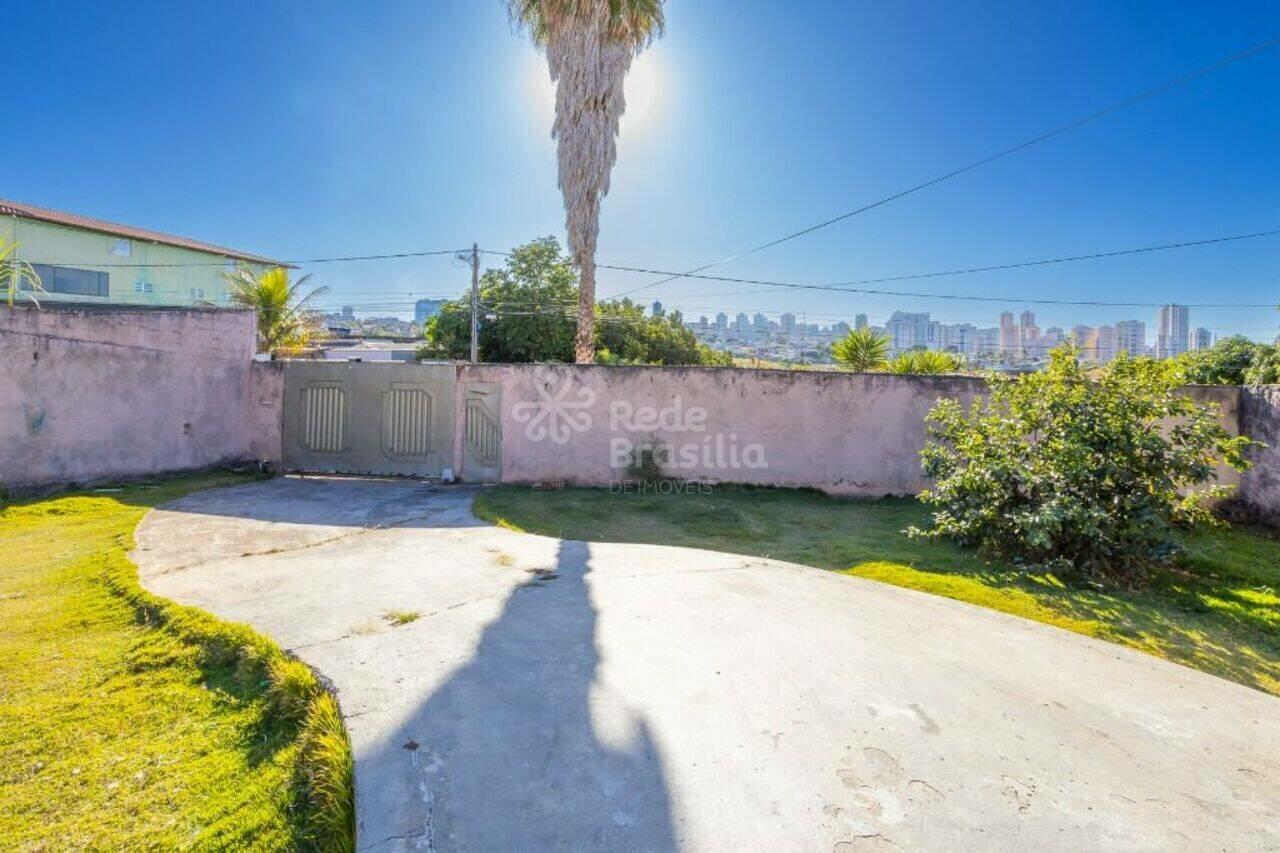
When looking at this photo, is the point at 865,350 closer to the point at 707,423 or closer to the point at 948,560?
the point at 707,423

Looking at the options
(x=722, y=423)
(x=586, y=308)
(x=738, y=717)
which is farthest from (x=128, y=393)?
(x=738, y=717)

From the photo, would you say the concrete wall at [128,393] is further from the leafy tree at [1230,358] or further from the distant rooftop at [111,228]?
the leafy tree at [1230,358]

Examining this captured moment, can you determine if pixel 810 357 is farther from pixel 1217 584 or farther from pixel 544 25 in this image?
pixel 1217 584

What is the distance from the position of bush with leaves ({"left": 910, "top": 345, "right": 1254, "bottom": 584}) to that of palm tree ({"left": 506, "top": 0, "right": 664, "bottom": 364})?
286 inches

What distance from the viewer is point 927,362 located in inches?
672

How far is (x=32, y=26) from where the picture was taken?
1009 cm

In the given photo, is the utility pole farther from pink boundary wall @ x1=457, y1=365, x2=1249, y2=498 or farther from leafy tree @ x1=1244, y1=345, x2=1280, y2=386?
leafy tree @ x1=1244, y1=345, x2=1280, y2=386

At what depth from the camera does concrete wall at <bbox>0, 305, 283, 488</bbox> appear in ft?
23.3

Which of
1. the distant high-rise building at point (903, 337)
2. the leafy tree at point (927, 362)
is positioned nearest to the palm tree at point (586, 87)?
the leafy tree at point (927, 362)

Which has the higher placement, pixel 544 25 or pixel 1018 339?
pixel 544 25

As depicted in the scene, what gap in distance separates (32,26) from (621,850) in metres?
15.2

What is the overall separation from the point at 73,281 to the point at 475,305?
16.7 metres

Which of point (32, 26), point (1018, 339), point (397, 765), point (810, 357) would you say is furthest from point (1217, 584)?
point (1018, 339)

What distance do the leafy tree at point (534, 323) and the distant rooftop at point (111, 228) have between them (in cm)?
1298
